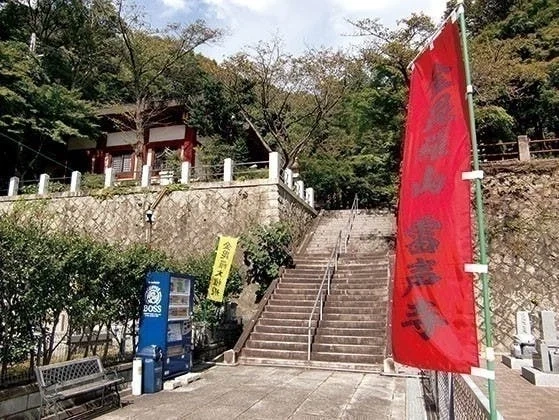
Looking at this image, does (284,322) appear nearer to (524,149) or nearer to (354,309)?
(354,309)

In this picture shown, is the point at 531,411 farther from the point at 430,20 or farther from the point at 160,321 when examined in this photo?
the point at 430,20

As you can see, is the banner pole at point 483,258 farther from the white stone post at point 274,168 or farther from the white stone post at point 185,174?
the white stone post at point 185,174

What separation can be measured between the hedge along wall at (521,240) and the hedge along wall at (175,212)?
25.6ft

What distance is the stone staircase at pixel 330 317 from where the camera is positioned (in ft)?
35.0

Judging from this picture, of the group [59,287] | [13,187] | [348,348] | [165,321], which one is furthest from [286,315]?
[13,187]

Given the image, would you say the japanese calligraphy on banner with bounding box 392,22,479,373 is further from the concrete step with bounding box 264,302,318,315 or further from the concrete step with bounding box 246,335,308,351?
the concrete step with bounding box 264,302,318,315

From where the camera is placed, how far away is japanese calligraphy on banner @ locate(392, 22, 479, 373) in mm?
2693

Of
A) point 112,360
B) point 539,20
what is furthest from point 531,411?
point 539,20

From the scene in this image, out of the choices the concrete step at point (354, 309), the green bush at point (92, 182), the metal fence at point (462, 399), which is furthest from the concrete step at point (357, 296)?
the green bush at point (92, 182)

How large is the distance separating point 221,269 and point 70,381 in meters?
5.90

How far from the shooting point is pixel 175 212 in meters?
17.6

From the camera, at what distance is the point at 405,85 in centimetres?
1788

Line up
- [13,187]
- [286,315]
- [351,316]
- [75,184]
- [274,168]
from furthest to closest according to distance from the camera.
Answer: [13,187]
[75,184]
[274,168]
[286,315]
[351,316]

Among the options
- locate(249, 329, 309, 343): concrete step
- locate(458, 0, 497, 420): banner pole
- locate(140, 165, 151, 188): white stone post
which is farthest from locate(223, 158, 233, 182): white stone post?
locate(458, 0, 497, 420): banner pole
